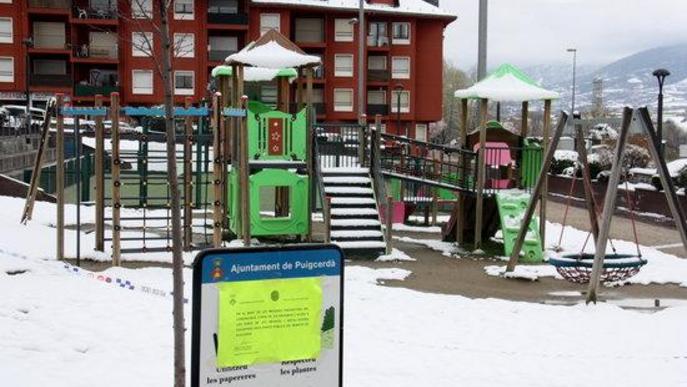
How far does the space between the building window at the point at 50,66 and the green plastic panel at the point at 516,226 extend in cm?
4640

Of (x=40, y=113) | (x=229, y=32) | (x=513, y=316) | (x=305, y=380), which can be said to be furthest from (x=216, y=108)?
(x=229, y=32)

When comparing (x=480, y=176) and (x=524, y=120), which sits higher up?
(x=524, y=120)

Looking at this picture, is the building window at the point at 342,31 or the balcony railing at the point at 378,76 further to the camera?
the balcony railing at the point at 378,76

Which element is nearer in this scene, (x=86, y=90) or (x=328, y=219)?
(x=328, y=219)

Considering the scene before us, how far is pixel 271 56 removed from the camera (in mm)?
16125

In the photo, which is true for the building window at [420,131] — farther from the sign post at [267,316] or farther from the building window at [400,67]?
the sign post at [267,316]

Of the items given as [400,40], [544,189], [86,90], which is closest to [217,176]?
[544,189]

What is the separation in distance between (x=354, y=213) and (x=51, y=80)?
146ft

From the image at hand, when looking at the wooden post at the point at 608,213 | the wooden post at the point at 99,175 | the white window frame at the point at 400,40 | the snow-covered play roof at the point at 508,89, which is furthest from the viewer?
the white window frame at the point at 400,40

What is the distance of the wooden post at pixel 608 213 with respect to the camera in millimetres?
11289

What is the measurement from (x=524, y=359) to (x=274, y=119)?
31.2ft

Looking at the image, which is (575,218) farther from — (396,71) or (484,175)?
(396,71)

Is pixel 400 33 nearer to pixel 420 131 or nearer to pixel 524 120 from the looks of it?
pixel 420 131

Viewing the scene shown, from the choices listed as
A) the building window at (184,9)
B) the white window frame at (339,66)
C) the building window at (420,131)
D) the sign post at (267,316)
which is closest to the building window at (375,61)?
the white window frame at (339,66)
